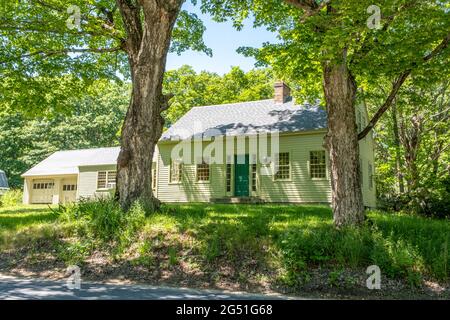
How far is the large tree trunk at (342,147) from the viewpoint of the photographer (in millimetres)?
9125

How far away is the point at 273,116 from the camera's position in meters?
21.1

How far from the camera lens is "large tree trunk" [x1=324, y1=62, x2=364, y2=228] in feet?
29.9

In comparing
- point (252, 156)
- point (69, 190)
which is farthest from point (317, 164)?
point (69, 190)

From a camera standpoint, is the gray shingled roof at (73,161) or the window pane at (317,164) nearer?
the window pane at (317,164)

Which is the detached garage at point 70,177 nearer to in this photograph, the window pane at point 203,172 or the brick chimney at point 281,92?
the window pane at point 203,172

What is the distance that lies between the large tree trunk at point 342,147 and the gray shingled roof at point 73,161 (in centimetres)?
2040

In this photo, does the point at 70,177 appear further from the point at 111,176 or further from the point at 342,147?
the point at 342,147

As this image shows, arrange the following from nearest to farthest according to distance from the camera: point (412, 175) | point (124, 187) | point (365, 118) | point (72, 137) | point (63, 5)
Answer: point (124, 187), point (63, 5), point (412, 175), point (365, 118), point (72, 137)

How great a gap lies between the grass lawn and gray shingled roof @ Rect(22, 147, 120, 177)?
1835 cm

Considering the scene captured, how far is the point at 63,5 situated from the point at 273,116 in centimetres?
1156

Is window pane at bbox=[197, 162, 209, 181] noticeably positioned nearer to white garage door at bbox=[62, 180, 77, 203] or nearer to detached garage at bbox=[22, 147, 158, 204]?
detached garage at bbox=[22, 147, 158, 204]

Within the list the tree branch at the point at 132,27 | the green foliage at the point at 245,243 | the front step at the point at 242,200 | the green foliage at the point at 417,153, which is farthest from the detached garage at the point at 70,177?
the green foliage at the point at 417,153
